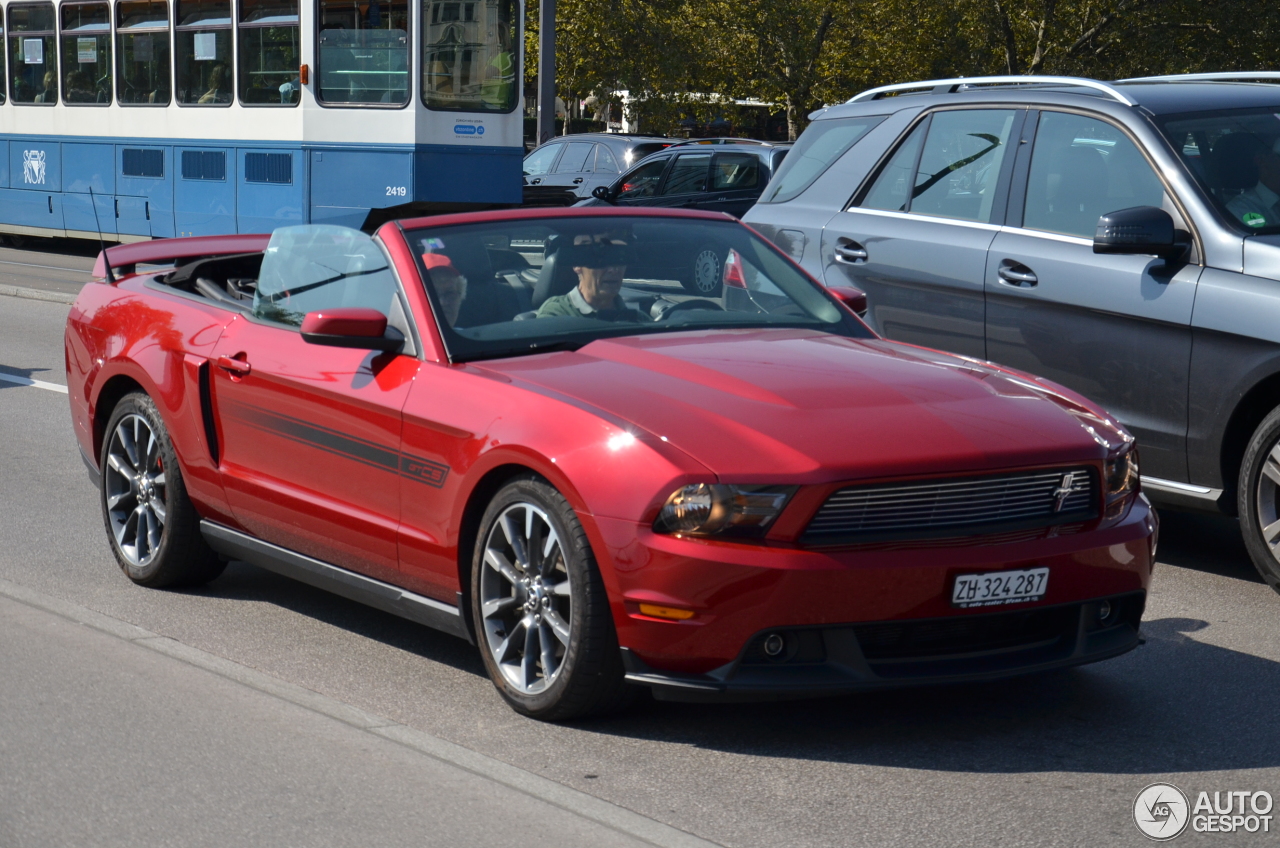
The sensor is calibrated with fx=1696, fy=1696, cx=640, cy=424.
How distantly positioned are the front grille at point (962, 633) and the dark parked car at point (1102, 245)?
1.81m

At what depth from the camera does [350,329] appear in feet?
16.5

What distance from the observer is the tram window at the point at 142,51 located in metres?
19.4

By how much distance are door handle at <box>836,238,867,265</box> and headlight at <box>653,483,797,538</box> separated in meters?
3.59

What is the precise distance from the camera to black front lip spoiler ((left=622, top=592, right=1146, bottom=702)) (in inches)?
166

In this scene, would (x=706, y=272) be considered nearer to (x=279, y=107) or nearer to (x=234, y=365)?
(x=234, y=365)

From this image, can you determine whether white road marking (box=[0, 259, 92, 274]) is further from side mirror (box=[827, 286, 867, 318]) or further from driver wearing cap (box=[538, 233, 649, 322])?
driver wearing cap (box=[538, 233, 649, 322])

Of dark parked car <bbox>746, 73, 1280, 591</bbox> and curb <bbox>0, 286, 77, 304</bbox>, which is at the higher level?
dark parked car <bbox>746, 73, 1280, 591</bbox>

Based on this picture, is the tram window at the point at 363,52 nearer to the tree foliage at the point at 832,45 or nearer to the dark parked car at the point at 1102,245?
the dark parked car at the point at 1102,245

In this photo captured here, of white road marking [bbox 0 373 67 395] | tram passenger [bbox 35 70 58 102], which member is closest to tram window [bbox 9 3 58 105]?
tram passenger [bbox 35 70 58 102]

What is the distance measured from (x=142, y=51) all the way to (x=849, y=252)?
14321 mm

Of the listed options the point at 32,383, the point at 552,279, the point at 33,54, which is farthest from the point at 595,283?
the point at 33,54

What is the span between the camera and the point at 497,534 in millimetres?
4664

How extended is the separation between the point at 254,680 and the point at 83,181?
17.9 metres

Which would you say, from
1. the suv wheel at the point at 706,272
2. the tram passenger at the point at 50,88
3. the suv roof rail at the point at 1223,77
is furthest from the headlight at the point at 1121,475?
the tram passenger at the point at 50,88
